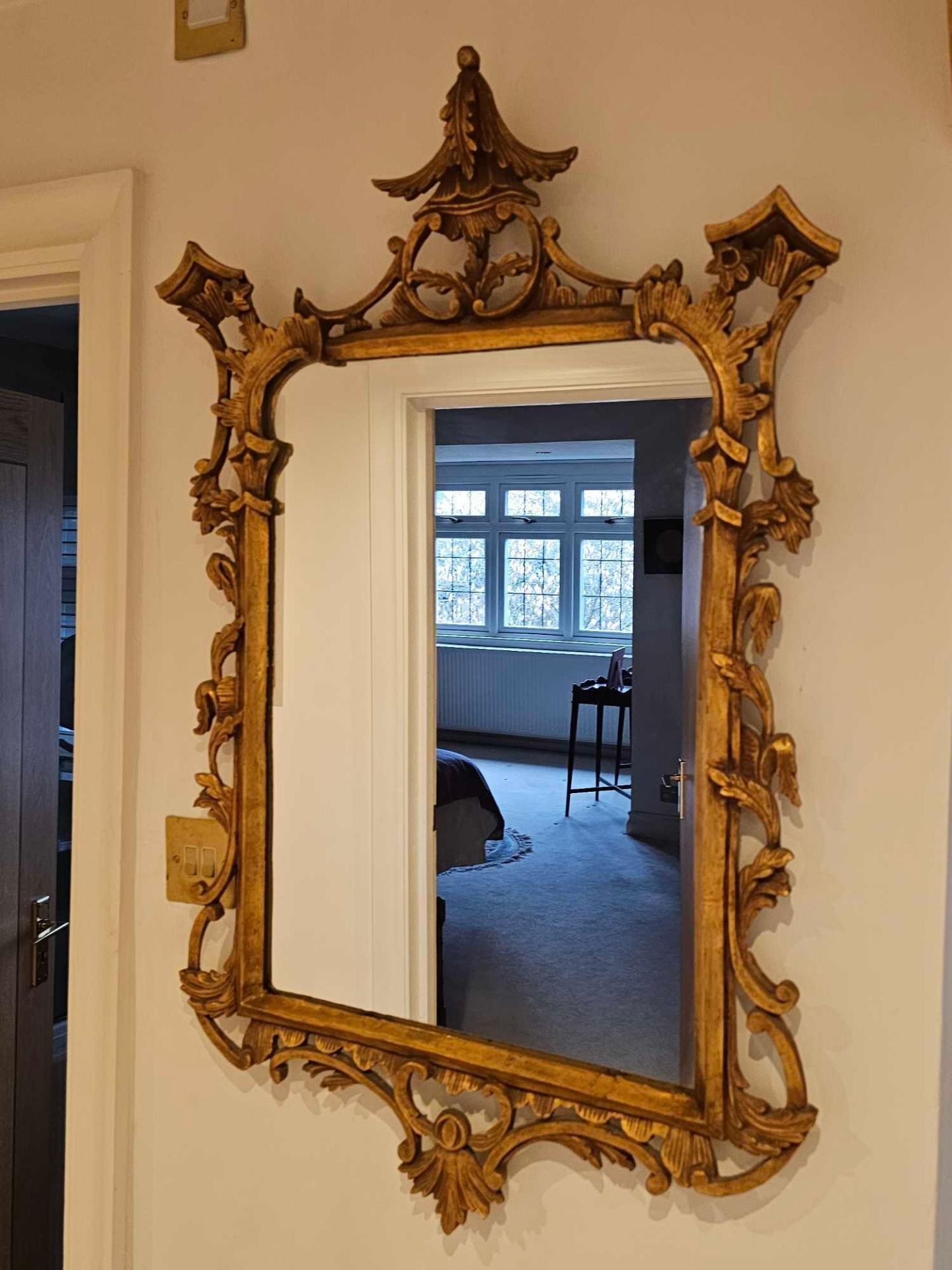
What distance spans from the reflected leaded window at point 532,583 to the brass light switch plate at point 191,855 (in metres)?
0.43

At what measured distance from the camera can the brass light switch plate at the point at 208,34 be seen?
1225 mm

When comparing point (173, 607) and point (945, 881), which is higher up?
point (173, 607)

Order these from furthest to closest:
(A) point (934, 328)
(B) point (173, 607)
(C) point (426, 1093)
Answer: (B) point (173, 607) → (C) point (426, 1093) → (A) point (934, 328)

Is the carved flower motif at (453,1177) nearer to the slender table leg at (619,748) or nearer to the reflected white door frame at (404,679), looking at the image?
the reflected white door frame at (404,679)

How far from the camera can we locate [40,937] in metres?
1.99

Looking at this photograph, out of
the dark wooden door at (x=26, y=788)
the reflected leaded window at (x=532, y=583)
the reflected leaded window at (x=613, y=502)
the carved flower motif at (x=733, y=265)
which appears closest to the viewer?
the carved flower motif at (x=733, y=265)

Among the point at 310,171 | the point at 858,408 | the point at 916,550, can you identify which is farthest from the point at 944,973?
the point at 310,171

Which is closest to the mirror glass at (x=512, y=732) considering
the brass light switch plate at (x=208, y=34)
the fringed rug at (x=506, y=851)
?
the fringed rug at (x=506, y=851)

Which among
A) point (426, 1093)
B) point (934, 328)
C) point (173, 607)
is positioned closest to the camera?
point (934, 328)

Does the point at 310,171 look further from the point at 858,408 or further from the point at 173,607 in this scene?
the point at 858,408

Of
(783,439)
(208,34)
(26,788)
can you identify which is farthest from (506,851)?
(26,788)

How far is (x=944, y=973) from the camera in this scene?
37.9 inches

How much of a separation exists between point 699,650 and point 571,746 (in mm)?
230

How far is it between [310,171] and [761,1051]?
3.42 feet
